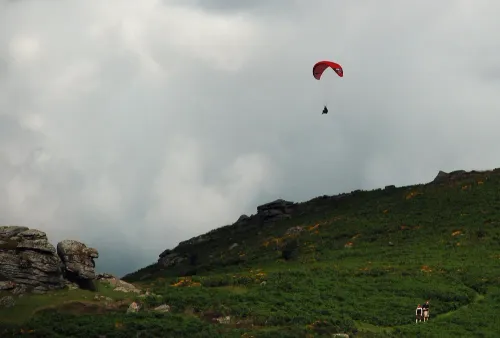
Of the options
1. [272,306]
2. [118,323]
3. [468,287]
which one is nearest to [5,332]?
[118,323]

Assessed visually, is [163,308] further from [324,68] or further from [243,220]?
[243,220]

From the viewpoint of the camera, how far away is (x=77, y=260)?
179 feet

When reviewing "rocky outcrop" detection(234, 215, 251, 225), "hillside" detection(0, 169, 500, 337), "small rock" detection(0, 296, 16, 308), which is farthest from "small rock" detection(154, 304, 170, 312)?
"rocky outcrop" detection(234, 215, 251, 225)

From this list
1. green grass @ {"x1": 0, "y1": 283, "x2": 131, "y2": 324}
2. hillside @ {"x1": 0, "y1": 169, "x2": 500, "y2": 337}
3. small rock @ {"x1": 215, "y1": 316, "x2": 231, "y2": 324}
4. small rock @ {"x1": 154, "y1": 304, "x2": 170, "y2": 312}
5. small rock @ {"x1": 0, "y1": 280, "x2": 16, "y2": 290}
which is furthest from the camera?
small rock @ {"x1": 0, "y1": 280, "x2": 16, "y2": 290}

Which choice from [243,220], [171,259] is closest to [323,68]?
[171,259]

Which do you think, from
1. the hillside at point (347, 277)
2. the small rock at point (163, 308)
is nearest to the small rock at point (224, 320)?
the hillside at point (347, 277)

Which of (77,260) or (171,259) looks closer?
(77,260)

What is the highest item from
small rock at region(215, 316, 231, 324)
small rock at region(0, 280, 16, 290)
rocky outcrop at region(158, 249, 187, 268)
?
rocky outcrop at region(158, 249, 187, 268)

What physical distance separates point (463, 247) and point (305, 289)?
2557 cm

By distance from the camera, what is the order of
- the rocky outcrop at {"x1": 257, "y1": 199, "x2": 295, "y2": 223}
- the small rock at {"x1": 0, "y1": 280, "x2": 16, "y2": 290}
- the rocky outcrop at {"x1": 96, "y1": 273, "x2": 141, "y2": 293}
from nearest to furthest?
the small rock at {"x1": 0, "y1": 280, "x2": 16, "y2": 290} → the rocky outcrop at {"x1": 96, "y1": 273, "x2": 141, "y2": 293} → the rocky outcrop at {"x1": 257, "y1": 199, "x2": 295, "y2": 223}

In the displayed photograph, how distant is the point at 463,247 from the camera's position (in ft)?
239

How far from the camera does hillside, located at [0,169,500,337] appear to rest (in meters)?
44.3

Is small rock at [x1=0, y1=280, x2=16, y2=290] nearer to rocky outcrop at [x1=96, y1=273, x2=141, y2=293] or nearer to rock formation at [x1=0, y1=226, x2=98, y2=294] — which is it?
rock formation at [x1=0, y1=226, x2=98, y2=294]

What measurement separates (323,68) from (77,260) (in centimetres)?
3115
